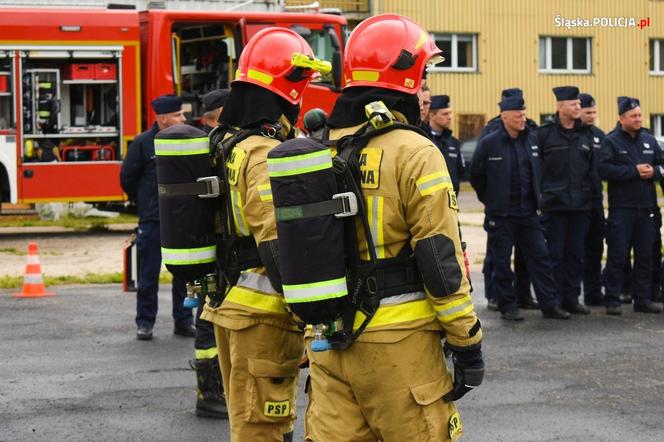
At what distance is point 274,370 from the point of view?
5.25 metres

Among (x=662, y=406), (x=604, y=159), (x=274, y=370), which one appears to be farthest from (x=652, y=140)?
(x=274, y=370)

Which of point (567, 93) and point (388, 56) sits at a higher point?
point (567, 93)

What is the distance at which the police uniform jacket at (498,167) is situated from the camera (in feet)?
35.6

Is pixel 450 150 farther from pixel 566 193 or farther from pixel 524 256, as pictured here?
pixel 566 193

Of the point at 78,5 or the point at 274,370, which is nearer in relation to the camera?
the point at 274,370

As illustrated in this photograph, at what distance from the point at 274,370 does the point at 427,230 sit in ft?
4.33

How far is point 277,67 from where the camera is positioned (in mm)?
5488

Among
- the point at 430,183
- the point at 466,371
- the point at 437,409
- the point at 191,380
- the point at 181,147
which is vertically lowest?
the point at 191,380

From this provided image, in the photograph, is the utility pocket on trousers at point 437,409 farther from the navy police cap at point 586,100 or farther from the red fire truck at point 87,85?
the red fire truck at point 87,85

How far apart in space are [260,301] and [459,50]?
33.7 metres

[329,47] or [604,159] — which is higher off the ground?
[329,47]

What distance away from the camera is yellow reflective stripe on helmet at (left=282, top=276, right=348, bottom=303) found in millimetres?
4188

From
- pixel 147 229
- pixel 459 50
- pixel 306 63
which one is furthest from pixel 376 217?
pixel 459 50

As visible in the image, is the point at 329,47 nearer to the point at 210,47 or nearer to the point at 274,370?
the point at 210,47
